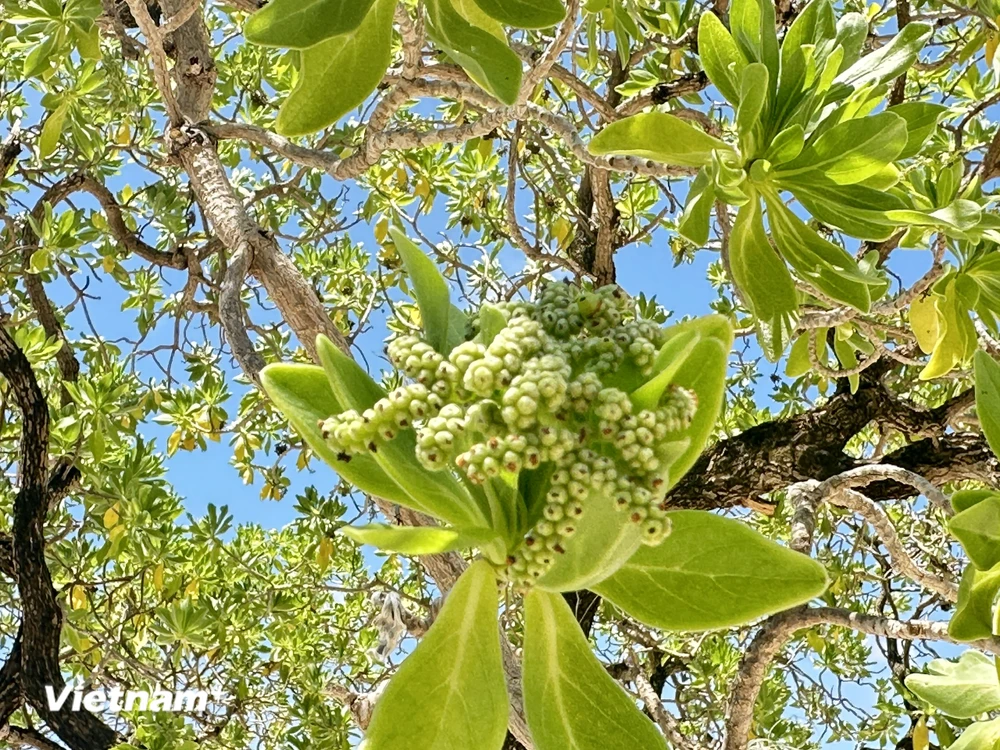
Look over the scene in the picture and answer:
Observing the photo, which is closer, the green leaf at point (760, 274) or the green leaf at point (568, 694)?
the green leaf at point (568, 694)

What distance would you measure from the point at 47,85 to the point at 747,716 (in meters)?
2.79

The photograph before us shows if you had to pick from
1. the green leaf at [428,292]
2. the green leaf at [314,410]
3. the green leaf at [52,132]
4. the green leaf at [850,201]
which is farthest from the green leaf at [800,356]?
the green leaf at [52,132]

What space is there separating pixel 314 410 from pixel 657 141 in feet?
1.97

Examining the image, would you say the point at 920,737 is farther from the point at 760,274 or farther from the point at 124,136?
the point at 124,136

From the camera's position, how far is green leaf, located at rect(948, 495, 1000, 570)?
1202mm

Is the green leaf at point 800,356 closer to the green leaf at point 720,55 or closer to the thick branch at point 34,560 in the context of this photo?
the green leaf at point 720,55

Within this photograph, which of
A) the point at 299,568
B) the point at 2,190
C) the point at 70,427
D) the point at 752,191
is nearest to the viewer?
the point at 752,191

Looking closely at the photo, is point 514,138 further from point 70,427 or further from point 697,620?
point 697,620

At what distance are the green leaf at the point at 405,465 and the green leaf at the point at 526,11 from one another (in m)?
0.55

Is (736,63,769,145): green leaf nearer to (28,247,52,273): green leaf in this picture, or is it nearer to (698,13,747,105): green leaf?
(698,13,747,105): green leaf

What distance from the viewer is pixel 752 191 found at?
140 cm

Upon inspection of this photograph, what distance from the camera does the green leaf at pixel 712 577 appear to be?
1020 mm

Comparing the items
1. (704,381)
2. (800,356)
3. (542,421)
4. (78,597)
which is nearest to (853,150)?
(704,381)

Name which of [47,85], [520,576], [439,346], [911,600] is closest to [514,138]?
[47,85]
